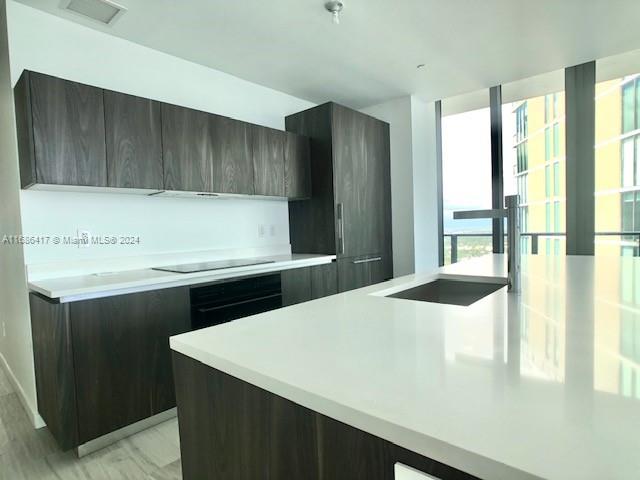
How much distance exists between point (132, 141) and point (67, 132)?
1.16 ft

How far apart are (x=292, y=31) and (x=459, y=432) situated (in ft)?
9.27

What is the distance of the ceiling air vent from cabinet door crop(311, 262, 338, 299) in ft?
7.58

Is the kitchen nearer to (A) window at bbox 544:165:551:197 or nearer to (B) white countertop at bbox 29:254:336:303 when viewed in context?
(B) white countertop at bbox 29:254:336:303

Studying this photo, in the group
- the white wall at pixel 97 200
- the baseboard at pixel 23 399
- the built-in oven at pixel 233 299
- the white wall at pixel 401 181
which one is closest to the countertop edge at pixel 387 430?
the built-in oven at pixel 233 299

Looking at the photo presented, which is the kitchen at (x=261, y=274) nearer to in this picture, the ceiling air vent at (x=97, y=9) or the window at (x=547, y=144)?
the ceiling air vent at (x=97, y=9)

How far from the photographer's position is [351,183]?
12.0 feet

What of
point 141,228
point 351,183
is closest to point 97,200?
point 141,228

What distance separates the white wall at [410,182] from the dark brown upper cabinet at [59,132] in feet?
10.2

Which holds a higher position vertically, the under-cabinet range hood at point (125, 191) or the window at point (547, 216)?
the under-cabinet range hood at point (125, 191)

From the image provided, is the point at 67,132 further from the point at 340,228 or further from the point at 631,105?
the point at 631,105

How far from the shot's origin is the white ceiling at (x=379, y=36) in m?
2.37

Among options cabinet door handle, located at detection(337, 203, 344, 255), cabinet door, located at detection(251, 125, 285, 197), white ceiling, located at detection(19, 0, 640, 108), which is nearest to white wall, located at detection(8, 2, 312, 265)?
white ceiling, located at detection(19, 0, 640, 108)

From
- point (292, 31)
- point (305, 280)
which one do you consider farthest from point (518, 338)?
point (292, 31)

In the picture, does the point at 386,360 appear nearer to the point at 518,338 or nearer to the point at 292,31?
the point at 518,338
